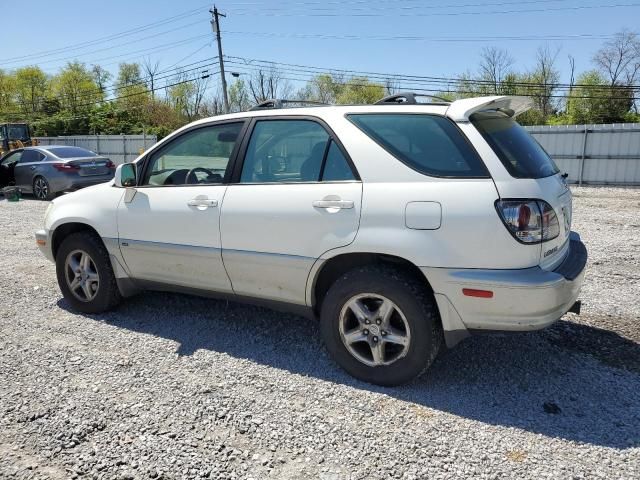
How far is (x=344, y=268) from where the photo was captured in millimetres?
3498

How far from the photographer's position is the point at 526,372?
11.5 feet

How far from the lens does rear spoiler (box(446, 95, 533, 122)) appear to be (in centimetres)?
311

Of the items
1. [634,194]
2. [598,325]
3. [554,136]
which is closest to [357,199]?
[598,325]

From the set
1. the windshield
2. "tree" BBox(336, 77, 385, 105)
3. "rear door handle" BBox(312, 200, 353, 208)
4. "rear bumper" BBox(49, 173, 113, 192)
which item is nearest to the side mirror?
"rear door handle" BBox(312, 200, 353, 208)

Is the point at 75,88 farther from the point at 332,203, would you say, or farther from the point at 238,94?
the point at 332,203

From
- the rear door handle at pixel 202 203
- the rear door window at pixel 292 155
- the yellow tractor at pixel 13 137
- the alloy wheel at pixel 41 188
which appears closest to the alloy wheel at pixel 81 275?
the rear door handle at pixel 202 203

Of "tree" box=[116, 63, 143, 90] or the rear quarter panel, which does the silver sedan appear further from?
"tree" box=[116, 63, 143, 90]

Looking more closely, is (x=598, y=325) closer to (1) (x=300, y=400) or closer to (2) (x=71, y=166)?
(1) (x=300, y=400)

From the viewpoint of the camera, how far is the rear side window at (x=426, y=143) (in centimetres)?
301

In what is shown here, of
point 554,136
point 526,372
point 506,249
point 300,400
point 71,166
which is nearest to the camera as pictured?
point 506,249

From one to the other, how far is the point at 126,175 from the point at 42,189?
35.2 feet

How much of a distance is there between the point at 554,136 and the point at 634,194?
13.0 ft

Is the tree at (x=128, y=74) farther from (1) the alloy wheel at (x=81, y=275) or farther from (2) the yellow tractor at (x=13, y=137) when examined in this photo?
(1) the alloy wheel at (x=81, y=275)

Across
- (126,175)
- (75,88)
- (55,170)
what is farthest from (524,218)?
(75,88)
